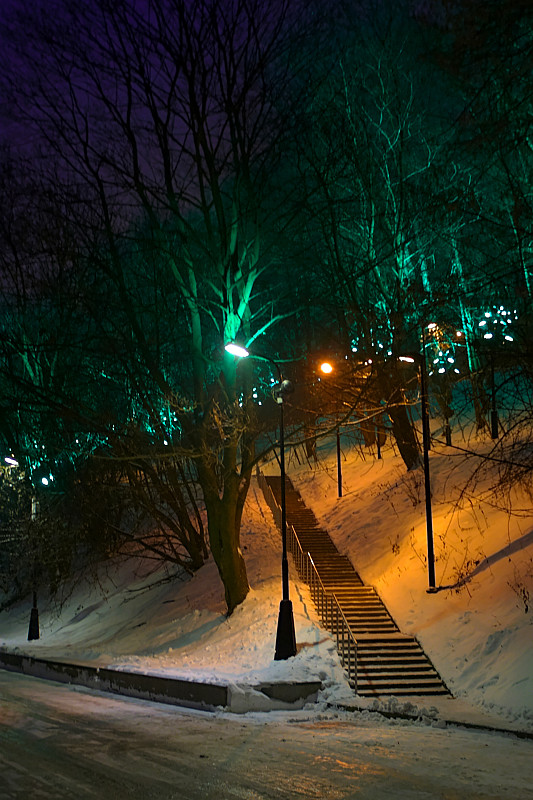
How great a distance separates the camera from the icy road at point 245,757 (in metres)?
8.93

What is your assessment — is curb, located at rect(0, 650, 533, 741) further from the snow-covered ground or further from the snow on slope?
the snow on slope

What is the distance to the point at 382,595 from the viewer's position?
22.3 m

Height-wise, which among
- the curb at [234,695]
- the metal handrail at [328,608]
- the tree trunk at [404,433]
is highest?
the tree trunk at [404,433]

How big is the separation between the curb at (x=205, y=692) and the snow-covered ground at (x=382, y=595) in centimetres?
45

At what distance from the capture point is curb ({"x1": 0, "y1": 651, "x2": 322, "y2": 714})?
51.6 feet

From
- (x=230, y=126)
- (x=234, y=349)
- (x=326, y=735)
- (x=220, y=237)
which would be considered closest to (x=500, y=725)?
(x=326, y=735)

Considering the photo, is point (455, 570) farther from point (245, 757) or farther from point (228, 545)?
point (245, 757)

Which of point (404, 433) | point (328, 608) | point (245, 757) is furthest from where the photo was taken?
point (404, 433)

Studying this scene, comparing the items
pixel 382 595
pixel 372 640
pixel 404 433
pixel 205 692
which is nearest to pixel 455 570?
pixel 382 595

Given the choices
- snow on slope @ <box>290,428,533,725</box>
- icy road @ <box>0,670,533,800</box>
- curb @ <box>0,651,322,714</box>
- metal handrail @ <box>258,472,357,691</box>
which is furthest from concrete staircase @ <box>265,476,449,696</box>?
icy road @ <box>0,670,533,800</box>

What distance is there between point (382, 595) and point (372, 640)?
3.25m

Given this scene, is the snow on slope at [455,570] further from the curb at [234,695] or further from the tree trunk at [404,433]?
the curb at [234,695]

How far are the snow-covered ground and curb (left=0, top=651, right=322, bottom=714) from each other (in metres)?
0.45

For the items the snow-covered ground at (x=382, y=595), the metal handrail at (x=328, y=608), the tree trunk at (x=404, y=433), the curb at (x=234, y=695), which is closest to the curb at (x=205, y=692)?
the curb at (x=234, y=695)
